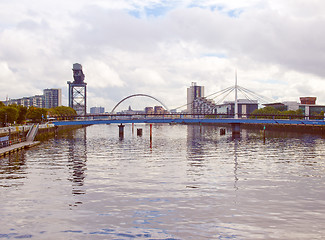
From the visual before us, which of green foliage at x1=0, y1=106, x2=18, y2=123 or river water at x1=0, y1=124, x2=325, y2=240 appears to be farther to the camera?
green foliage at x1=0, y1=106, x2=18, y2=123

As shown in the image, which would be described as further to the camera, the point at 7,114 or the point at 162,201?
the point at 7,114

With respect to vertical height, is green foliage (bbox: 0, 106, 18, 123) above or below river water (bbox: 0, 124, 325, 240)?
above

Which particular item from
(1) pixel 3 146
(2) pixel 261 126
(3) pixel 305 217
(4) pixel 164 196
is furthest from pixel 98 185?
(2) pixel 261 126

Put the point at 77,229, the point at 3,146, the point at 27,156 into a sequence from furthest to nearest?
1. the point at 3,146
2. the point at 27,156
3. the point at 77,229

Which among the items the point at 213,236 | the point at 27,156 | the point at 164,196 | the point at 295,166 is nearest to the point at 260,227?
the point at 213,236

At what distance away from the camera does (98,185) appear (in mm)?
32281

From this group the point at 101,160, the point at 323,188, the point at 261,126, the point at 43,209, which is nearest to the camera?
the point at 43,209

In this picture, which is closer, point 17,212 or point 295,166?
point 17,212

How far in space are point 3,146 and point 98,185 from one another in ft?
117

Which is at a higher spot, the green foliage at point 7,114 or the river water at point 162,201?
the green foliage at point 7,114

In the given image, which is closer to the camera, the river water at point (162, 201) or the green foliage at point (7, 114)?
the river water at point (162, 201)

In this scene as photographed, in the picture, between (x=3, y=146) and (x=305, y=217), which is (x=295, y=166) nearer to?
(x=305, y=217)

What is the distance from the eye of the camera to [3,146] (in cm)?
6084

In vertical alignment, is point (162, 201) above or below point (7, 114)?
below
